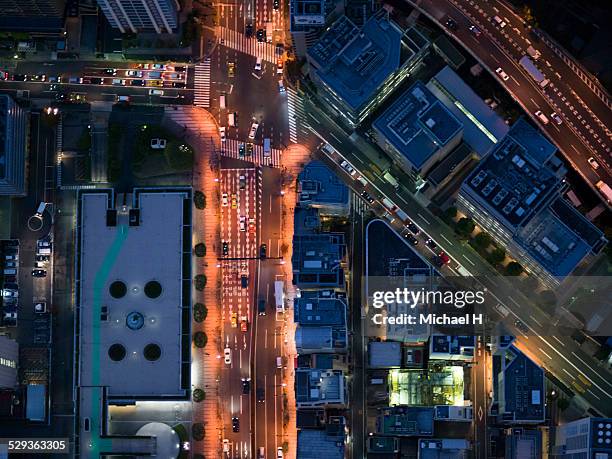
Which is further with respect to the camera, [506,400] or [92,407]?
[92,407]

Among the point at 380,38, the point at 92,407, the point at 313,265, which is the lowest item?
the point at 92,407

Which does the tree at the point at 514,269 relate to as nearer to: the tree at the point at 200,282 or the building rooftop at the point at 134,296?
the tree at the point at 200,282

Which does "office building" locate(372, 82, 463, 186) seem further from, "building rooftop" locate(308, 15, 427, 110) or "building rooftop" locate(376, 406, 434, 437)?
"building rooftop" locate(376, 406, 434, 437)

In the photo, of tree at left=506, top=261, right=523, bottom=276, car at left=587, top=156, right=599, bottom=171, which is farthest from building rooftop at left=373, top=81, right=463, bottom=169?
car at left=587, top=156, right=599, bottom=171

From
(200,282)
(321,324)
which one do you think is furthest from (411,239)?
(200,282)

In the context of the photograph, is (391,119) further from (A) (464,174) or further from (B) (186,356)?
(B) (186,356)

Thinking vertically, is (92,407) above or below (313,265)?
below

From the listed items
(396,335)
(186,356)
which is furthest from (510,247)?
(186,356)
